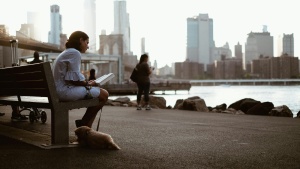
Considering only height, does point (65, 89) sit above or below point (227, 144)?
above

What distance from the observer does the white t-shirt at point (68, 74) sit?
15.4 ft

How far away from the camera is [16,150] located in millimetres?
4516

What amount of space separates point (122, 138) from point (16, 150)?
1.53 meters

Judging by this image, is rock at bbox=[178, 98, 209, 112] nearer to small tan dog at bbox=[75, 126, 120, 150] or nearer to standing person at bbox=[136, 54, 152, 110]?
standing person at bbox=[136, 54, 152, 110]

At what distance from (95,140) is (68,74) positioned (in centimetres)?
81

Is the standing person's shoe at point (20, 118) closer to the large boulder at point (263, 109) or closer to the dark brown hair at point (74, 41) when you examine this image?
the dark brown hair at point (74, 41)

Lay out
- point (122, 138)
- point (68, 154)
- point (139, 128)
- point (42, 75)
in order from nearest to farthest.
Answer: point (68, 154) → point (42, 75) → point (122, 138) → point (139, 128)

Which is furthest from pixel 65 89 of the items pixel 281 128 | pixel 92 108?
pixel 281 128

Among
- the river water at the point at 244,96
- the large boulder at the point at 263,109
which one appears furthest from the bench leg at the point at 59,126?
the river water at the point at 244,96

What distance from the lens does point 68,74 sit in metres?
4.71

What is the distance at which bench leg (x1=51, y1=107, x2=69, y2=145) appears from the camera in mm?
4641

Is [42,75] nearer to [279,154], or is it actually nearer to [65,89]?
[65,89]

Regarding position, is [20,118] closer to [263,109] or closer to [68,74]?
[68,74]

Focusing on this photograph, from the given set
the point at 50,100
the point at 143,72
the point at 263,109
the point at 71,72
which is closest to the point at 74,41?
the point at 71,72
